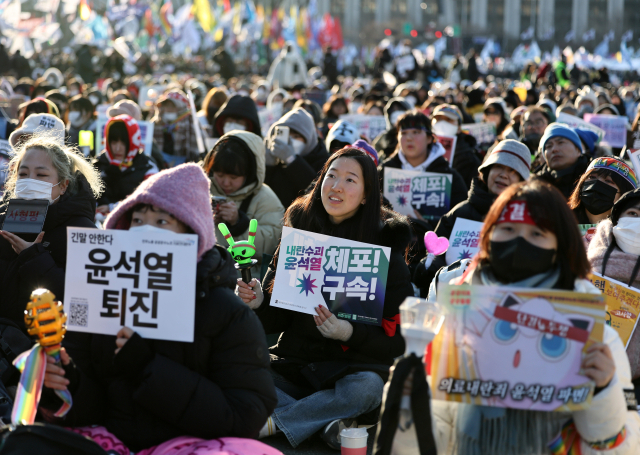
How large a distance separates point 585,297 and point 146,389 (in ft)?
4.58

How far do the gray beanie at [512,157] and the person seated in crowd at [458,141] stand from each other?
2.47m

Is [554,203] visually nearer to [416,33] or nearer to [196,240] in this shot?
[196,240]

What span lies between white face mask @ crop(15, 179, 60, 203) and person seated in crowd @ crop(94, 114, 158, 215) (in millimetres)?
2620

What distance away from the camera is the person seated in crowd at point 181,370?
99.7 inches

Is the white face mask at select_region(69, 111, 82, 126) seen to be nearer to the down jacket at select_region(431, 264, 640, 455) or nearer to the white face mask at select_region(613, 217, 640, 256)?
the white face mask at select_region(613, 217, 640, 256)

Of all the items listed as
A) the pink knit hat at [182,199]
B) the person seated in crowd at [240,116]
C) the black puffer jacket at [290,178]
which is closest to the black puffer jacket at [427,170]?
the black puffer jacket at [290,178]

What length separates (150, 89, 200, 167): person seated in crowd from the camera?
30.4 ft

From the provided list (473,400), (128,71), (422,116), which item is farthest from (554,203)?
(128,71)

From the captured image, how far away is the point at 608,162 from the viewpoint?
4918 mm

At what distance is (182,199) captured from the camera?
8.64 ft

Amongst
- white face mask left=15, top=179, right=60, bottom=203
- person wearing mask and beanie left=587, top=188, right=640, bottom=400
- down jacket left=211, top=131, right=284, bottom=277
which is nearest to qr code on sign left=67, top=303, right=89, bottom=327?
white face mask left=15, top=179, right=60, bottom=203

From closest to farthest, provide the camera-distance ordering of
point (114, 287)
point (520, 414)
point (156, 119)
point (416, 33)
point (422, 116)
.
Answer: point (520, 414) → point (114, 287) → point (422, 116) → point (156, 119) → point (416, 33)

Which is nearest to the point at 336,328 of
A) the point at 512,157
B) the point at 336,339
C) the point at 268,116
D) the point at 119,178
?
the point at 336,339

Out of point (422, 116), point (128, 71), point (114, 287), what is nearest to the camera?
point (114, 287)
